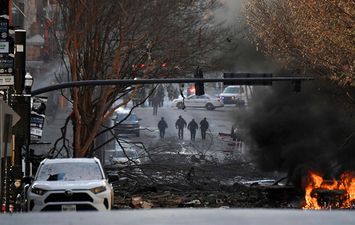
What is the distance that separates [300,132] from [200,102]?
2335 centimetres

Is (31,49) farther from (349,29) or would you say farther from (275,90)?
(349,29)

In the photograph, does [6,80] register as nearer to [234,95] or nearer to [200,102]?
→ [234,95]

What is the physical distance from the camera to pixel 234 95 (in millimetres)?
62156

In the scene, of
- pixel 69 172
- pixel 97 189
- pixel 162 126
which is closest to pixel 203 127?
pixel 162 126

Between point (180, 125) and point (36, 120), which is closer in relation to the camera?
point (36, 120)

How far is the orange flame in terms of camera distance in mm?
33188

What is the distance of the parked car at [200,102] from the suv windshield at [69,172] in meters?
47.3

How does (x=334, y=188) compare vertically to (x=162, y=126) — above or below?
below

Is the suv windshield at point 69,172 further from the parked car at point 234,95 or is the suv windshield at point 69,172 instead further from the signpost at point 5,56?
the parked car at point 234,95

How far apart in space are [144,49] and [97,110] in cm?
357

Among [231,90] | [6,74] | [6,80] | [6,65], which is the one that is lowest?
[231,90]

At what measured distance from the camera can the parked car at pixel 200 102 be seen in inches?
2635

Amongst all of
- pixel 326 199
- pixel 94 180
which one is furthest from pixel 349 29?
pixel 94 180

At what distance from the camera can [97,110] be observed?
38.9 metres
